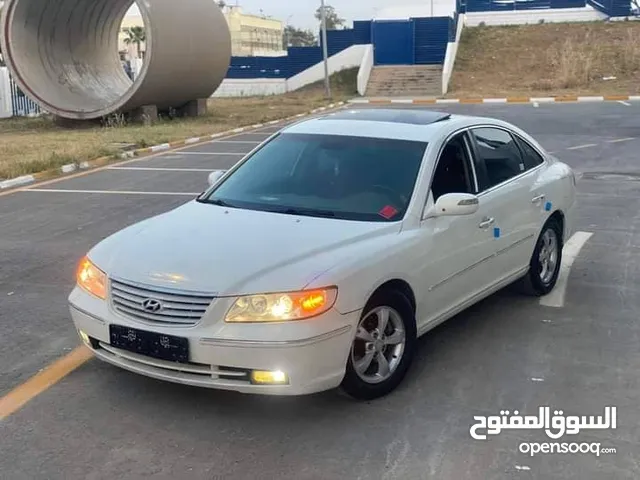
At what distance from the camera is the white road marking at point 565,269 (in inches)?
243

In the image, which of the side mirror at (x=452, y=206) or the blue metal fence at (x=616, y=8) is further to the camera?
the blue metal fence at (x=616, y=8)

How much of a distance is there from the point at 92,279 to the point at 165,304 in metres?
0.67

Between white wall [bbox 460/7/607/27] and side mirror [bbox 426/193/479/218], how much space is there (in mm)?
40864

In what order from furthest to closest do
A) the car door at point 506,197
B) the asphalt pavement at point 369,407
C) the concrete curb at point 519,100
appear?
the concrete curb at point 519,100 → the car door at point 506,197 → the asphalt pavement at point 369,407

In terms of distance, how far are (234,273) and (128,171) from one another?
10156 millimetres

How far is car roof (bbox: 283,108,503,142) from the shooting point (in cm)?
534

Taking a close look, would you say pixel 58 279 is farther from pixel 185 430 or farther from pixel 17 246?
pixel 185 430

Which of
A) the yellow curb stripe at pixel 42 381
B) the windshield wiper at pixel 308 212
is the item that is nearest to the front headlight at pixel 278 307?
the windshield wiper at pixel 308 212

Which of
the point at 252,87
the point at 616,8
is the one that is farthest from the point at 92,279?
the point at 616,8

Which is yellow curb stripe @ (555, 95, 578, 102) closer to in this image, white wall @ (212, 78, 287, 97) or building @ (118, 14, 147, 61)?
white wall @ (212, 78, 287, 97)

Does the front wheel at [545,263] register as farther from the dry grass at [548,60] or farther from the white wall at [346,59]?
the white wall at [346,59]

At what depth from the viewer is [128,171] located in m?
13.7

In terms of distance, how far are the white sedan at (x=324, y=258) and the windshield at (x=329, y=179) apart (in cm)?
1

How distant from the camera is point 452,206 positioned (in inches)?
188
